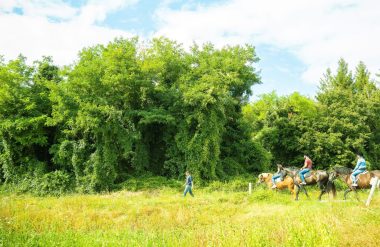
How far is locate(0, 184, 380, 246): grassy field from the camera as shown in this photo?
779 cm

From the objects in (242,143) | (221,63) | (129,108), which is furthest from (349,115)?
(129,108)

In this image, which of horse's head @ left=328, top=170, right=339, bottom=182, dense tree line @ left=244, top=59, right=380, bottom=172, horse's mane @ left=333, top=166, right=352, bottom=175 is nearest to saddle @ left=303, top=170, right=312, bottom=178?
horse's head @ left=328, top=170, right=339, bottom=182

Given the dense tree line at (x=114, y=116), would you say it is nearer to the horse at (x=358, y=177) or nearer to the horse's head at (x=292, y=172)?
the horse's head at (x=292, y=172)

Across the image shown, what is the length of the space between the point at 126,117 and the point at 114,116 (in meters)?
1.71

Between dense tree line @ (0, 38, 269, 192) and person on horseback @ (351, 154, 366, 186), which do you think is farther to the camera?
dense tree line @ (0, 38, 269, 192)

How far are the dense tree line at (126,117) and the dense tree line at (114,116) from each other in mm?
85

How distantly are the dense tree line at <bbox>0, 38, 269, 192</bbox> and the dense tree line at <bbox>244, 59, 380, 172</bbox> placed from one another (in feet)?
30.3

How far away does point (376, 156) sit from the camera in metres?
41.7

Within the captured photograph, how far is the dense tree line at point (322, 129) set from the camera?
37.7 metres

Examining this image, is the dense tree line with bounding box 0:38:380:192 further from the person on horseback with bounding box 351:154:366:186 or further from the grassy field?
the person on horseback with bounding box 351:154:366:186

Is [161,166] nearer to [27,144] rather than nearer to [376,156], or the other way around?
[27,144]

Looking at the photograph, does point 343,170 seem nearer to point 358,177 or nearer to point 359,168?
point 358,177

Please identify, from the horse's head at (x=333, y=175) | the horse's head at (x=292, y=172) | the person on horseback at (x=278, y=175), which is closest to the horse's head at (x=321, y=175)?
the horse's head at (x=333, y=175)

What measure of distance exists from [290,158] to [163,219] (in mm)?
28853
